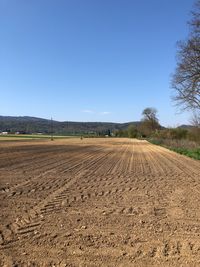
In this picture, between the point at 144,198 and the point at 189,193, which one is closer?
the point at 144,198

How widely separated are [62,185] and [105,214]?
463 centimetres

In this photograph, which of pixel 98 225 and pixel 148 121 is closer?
pixel 98 225

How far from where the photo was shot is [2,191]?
1099cm

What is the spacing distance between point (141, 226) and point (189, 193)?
4830 mm

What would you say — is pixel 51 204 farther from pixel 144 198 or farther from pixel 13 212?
pixel 144 198

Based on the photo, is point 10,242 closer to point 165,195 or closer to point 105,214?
point 105,214

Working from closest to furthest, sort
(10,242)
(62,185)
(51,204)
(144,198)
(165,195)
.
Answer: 1. (10,242)
2. (51,204)
3. (144,198)
4. (165,195)
5. (62,185)

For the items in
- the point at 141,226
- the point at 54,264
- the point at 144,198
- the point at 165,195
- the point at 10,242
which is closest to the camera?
the point at 54,264

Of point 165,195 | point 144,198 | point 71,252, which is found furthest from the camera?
point 165,195

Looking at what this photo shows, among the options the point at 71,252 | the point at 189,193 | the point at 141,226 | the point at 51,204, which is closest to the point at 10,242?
the point at 71,252

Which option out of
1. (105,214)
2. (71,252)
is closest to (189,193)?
(105,214)

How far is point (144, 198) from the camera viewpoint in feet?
33.0

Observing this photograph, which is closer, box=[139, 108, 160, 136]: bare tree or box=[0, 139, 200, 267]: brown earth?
box=[0, 139, 200, 267]: brown earth

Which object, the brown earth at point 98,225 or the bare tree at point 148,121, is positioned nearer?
the brown earth at point 98,225
